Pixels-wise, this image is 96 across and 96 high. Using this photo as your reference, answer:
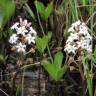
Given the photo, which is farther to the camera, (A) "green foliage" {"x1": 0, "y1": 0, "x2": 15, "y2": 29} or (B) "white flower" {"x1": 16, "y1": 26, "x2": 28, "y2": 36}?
(A) "green foliage" {"x1": 0, "y1": 0, "x2": 15, "y2": 29}

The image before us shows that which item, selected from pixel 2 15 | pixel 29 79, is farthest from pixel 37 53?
pixel 2 15

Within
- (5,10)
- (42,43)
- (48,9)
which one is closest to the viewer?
(42,43)

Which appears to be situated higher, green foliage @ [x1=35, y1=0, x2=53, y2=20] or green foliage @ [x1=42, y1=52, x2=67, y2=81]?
green foliage @ [x1=35, y1=0, x2=53, y2=20]

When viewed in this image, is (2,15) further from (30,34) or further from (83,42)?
(83,42)

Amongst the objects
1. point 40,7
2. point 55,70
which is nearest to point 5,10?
point 40,7

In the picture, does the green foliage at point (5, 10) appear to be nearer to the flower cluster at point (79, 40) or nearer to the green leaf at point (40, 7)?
the green leaf at point (40, 7)

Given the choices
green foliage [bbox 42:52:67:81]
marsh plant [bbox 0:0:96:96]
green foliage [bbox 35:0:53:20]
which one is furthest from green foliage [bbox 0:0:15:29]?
green foliage [bbox 42:52:67:81]

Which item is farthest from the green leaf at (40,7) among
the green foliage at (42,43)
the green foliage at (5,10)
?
the green foliage at (42,43)

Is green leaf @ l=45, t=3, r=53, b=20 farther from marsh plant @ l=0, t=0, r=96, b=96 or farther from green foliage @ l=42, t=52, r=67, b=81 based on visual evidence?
green foliage @ l=42, t=52, r=67, b=81

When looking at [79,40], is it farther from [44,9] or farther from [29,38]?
[44,9]

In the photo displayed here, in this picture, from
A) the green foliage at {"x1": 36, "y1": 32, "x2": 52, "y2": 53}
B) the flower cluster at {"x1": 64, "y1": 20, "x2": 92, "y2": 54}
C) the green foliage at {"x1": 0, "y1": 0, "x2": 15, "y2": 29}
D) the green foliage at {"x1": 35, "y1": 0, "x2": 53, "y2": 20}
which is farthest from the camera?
the green foliage at {"x1": 35, "y1": 0, "x2": 53, "y2": 20}

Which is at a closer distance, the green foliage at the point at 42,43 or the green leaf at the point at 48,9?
the green foliage at the point at 42,43
